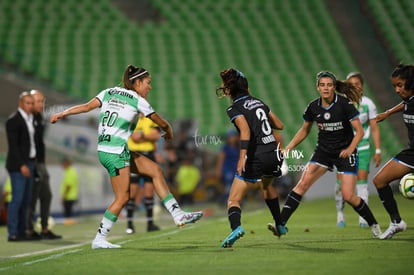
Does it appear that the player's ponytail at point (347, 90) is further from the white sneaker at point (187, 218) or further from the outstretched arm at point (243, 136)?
the white sneaker at point (187, 218)

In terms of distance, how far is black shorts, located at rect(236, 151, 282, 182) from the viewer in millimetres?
9336

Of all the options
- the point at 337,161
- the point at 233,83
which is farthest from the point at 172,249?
the point at 337,161

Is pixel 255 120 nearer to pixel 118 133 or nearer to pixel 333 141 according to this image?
pixel 333 141

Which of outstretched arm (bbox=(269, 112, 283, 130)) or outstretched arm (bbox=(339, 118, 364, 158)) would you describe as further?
outstretched arm (bbox=(339, 118, 364, 158))

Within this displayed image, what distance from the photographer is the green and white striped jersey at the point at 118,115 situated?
30.9 ft

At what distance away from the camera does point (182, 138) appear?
24109 mm

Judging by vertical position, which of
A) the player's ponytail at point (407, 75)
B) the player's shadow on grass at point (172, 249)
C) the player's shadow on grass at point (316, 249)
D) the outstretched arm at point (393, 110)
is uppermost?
the player's ponytail at point (407, 75)

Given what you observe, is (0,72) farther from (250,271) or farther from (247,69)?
(250,271)

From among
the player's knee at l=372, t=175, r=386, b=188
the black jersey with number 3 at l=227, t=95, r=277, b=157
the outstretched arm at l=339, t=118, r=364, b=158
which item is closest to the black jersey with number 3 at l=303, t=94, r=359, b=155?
the outstretched arm at l=339, t=118, r=364, b=158

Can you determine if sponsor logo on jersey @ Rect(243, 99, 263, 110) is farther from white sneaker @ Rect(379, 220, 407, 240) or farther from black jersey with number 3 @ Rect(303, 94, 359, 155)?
Answer: white sneaker @ Rect(379, 220, 407, 240)

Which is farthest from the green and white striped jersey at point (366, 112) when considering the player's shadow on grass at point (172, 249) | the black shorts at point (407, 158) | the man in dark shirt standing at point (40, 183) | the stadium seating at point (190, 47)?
the stadium seating at point (190, 47)

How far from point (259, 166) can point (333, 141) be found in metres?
1.24

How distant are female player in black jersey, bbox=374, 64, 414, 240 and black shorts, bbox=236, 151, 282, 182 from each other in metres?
1.46

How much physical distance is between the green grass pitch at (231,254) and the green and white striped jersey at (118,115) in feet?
3.75
